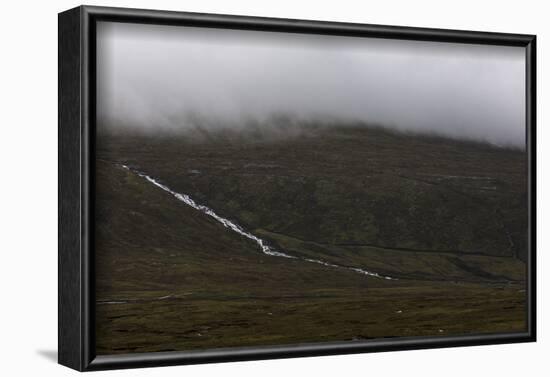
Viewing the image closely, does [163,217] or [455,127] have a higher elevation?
[455,127]

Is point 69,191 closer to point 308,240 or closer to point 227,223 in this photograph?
point 227,223

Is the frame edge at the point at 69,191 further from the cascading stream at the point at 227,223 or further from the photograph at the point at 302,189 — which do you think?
the cascading stream at the point at 227,223

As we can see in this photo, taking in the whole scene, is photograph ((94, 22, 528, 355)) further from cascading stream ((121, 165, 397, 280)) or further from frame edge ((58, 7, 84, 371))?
frame edge ((58, 7, 84, 371))

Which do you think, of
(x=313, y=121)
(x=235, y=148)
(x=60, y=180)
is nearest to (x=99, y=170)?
(x=60, y=180)

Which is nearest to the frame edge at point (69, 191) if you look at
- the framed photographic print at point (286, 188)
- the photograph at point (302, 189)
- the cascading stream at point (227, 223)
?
the framed photographic print at point (286, 188)

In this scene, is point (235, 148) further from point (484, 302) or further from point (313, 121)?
point (484, 302)

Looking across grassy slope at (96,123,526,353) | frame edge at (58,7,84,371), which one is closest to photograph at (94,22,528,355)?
grassy slope at (96,123,526,353)

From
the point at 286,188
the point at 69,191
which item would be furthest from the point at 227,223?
the point at 69,191
